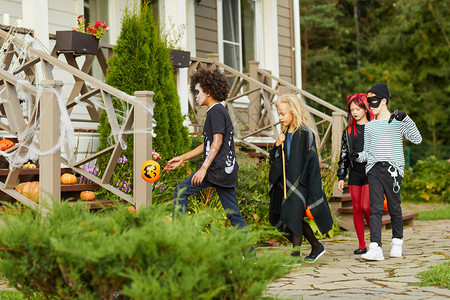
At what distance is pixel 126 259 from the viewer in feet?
8.96

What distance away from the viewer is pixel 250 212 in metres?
7.96

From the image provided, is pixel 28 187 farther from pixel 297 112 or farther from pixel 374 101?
pixel 374 101

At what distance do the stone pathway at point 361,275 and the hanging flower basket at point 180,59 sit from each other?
10.1ft

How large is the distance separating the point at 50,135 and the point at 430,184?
11.6 metres

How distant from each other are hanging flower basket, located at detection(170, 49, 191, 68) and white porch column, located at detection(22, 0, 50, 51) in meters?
1.84

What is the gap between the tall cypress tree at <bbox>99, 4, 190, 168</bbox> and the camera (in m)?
7.25

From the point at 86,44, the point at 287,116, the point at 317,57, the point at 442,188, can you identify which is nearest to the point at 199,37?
the point at 86,44

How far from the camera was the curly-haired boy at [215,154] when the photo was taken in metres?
5.30

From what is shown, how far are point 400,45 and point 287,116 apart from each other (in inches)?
829

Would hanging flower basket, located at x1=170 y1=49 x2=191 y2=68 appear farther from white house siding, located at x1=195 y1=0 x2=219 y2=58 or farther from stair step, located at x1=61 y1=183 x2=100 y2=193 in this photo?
stair step, located at x1=61 y1=183 x2=100 y2=193

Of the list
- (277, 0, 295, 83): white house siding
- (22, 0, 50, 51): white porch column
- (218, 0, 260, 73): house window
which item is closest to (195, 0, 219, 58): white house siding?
(218, 0, 260, 73): house window

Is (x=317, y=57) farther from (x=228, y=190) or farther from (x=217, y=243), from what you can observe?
(x=217, y=243)

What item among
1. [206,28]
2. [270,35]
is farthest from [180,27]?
[270,35]

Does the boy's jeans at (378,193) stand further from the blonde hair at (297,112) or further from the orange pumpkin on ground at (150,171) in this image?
the orange pumpkin on ground at (150,171)
